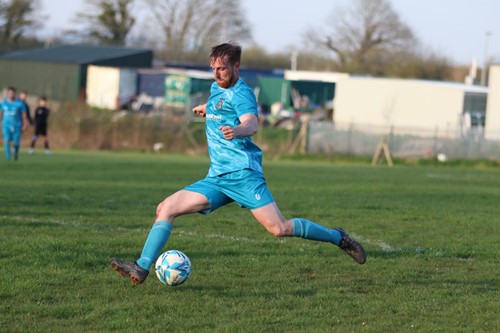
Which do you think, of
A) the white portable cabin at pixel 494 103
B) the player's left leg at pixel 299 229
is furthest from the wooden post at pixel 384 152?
the player's left leg at pixel 299 229

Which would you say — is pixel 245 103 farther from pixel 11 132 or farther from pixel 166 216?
pixel 11 132

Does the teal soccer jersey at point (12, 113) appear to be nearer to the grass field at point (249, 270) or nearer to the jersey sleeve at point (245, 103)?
the grass field at point (249, 270)

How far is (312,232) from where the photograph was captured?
7258 mm

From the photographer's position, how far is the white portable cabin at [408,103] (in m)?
45.6

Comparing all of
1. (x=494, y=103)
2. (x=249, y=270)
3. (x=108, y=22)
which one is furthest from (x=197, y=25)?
(x=249, y=270)

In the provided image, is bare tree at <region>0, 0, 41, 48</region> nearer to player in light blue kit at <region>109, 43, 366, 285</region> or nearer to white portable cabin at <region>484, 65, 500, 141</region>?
white portable cabin at <region>484, 65, 500, 141</region>

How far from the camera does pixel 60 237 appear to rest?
373 inches

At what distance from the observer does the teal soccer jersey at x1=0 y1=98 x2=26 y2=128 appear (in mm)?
25500

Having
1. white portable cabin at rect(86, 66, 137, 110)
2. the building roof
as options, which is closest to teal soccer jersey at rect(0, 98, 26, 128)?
white portable cabin at rect(86, 66, 137, 110)

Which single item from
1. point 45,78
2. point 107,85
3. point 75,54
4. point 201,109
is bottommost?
point 201,109

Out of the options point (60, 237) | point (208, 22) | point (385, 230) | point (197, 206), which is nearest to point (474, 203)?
point (385, 230)

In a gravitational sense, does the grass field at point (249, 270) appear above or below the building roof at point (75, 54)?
below

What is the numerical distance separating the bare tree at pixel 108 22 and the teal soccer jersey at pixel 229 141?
241 feet

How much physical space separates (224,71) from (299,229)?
54.0 inches
